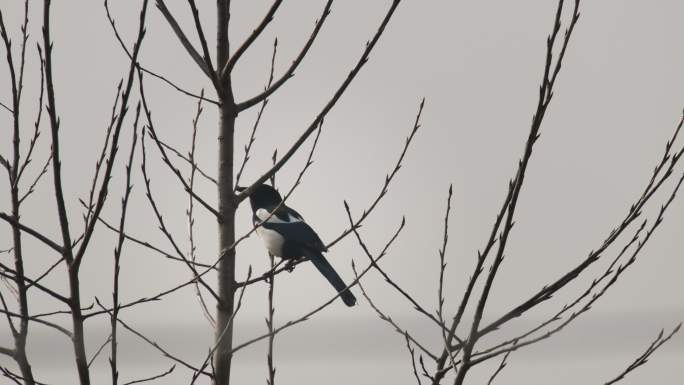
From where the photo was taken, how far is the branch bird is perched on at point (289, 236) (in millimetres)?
6867

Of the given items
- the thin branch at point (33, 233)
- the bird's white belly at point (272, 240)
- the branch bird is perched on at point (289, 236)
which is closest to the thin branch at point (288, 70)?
the thin branch at point (33, 233)

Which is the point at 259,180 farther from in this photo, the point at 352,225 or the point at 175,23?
the point at 175,23

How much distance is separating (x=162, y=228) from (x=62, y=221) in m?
1.01

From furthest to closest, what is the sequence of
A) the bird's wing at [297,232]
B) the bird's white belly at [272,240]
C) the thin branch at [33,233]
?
the bird's white belly at [272,240] < the bird's wing at [297,232] < the thin branch at [33,233]

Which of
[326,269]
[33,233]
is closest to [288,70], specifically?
[33,233]

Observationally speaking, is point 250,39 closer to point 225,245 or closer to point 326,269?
point 225,245

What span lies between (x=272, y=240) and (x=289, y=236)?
0.57 ft

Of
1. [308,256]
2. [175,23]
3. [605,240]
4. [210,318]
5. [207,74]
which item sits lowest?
[605,240]

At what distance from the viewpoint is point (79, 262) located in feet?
8.55

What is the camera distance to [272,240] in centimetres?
748

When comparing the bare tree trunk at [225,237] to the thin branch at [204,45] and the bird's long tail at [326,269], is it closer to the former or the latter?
the thin branch at [204,45]

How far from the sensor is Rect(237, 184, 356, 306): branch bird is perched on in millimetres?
6867

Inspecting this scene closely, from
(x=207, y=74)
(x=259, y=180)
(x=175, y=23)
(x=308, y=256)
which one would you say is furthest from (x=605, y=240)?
(x=308, y=256)

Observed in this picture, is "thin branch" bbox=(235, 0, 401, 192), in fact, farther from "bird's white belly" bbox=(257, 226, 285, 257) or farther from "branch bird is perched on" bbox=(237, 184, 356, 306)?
"bird's white belly" bbox=(257, 226, 285, 257)
